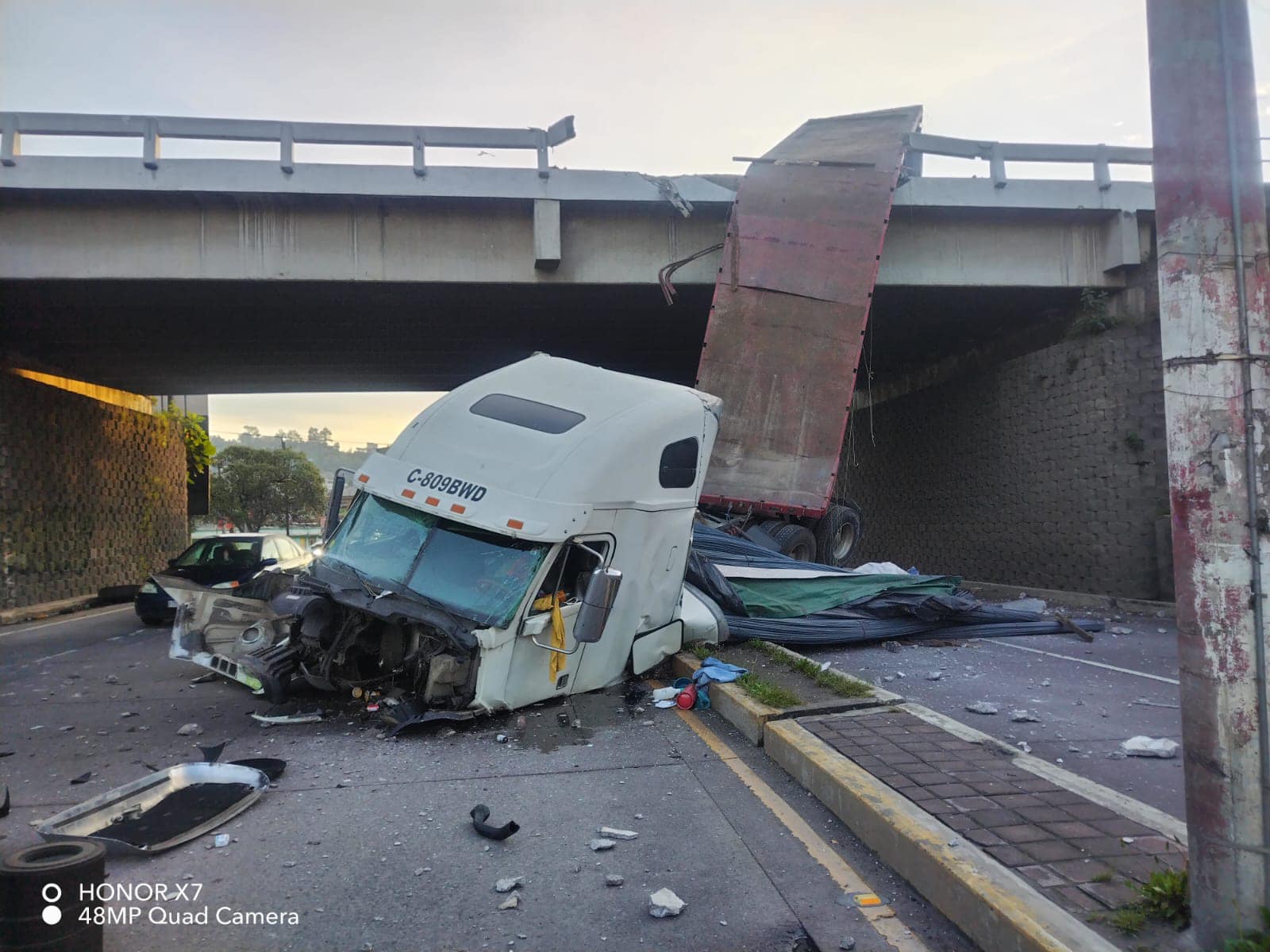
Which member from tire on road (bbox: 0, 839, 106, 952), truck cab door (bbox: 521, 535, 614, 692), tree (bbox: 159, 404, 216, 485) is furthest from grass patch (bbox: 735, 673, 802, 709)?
tree (bbox: 159, 404, 216, 485)

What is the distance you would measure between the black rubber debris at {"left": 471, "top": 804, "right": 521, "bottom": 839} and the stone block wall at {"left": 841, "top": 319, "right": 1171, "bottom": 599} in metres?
13.0

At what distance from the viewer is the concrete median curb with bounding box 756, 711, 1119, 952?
2941 millimetres

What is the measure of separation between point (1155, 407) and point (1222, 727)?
13435mm

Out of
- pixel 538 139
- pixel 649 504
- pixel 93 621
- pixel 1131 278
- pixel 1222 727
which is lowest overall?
pixel 93 621

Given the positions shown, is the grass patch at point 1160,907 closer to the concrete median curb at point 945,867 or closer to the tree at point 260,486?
the concrete median curb at point 945,867

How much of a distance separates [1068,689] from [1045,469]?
388 inches

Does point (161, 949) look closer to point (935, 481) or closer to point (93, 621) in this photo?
point (93, 621)

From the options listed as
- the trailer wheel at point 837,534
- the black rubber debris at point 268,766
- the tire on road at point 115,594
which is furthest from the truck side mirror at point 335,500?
the tire on road at point 115,594

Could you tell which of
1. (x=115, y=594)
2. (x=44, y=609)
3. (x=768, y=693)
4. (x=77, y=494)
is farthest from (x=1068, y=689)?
(x=77, y=494)

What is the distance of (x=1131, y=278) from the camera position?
15.3 m

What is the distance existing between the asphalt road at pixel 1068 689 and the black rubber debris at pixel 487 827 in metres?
3.51

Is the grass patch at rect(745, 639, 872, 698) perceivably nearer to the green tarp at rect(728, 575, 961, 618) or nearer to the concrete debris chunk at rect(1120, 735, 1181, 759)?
the green tarp at rect(728, 575, 961, 618)

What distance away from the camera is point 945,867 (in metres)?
3.46

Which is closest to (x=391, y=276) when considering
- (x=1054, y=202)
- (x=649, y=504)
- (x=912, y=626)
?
(x=649, y=504)
